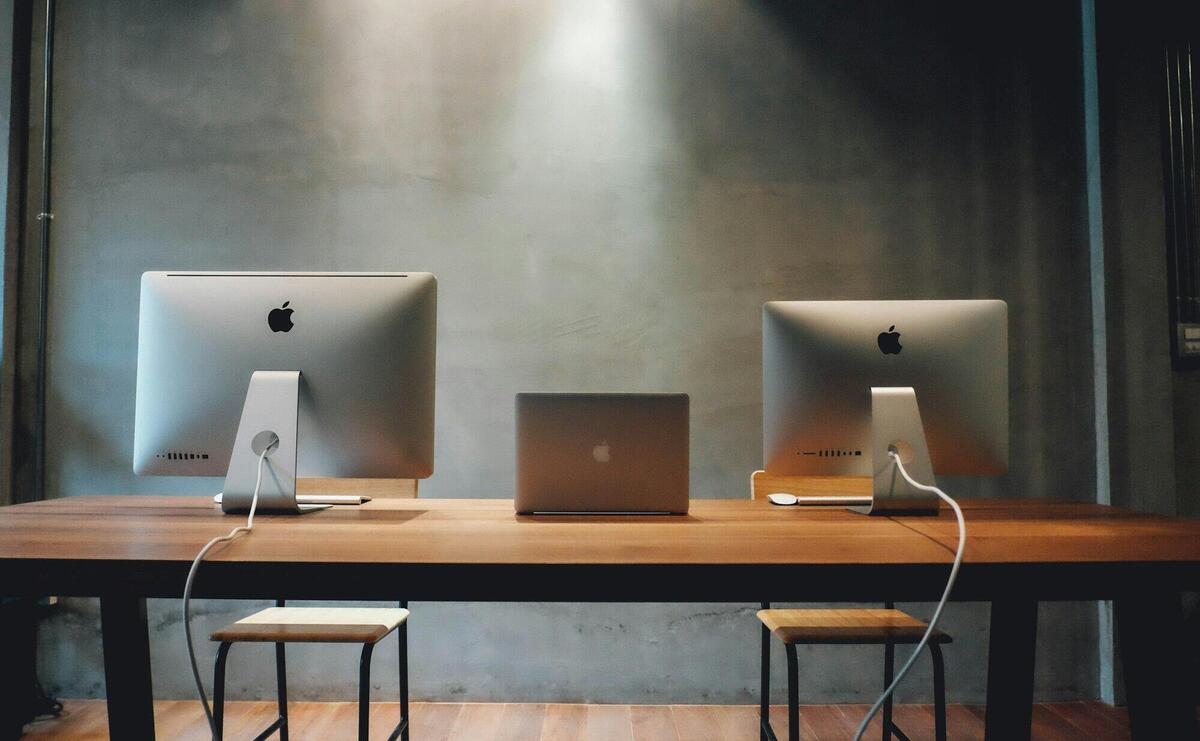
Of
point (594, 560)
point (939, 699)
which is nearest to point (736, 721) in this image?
point (939, 699)

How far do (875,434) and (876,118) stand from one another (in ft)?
6.09

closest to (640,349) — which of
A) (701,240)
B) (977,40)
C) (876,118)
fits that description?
(701,240)

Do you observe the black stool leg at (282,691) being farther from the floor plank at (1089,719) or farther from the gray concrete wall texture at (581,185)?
the floor plank at (1089,719)

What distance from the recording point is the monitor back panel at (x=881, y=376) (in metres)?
1.52

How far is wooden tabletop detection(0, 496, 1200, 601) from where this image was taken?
974mm

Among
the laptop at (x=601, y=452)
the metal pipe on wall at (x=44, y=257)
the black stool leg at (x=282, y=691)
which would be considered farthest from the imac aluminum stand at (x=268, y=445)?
the metal pipe on wall at (x=44, y=257)

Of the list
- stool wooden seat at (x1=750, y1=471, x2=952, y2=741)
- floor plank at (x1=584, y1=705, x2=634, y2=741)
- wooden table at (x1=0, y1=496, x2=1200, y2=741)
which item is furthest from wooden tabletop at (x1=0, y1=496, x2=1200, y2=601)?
floor plank at (x1=584, y1=705, x2=634, y2=741)

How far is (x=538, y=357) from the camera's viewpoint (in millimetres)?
2834

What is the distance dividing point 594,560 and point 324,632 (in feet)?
3.53

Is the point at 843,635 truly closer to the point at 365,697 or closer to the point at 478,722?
the point at 365,697

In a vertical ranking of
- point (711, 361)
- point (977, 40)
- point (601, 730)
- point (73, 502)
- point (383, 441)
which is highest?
point (977, 40)

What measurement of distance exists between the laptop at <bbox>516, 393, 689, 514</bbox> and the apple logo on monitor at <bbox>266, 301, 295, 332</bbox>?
0.49 m

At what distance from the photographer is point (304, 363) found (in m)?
1.47

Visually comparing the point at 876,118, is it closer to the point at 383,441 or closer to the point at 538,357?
the point at 538,357
